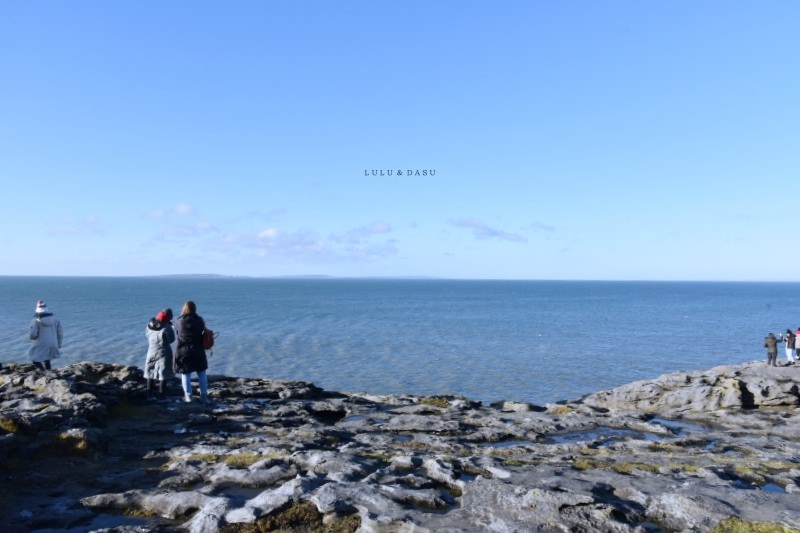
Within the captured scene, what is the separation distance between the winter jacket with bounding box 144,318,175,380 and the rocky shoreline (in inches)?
49.7

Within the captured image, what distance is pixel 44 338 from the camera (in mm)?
22156

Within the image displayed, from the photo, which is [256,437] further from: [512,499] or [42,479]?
[512,499]

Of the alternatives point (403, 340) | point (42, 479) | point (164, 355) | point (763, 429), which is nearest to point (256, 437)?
point (42, 479)

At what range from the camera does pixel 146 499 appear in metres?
9.94

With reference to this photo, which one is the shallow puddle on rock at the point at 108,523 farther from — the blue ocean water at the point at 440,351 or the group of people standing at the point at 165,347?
the blue ocean water at the point at 440,351

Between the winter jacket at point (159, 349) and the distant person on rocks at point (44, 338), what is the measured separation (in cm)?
486

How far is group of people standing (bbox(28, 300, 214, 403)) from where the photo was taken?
18.3 metres

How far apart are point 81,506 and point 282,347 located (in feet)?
175

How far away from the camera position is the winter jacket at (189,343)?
1825cm

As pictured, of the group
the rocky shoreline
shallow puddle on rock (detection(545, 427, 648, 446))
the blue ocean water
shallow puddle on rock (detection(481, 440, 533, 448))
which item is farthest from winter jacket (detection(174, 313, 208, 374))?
the blue ocean water

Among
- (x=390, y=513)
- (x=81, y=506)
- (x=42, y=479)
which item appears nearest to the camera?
(x=390, y=513)

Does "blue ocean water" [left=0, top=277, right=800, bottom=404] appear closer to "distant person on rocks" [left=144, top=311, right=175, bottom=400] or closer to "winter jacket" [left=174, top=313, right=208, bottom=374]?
"distant person on rocks" [left=144, top=311, right=175, bottom=400]

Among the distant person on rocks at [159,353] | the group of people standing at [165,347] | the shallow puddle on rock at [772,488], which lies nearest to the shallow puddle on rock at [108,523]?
the group of people standing at [165,347]

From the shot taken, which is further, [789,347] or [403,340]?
[403,340]
